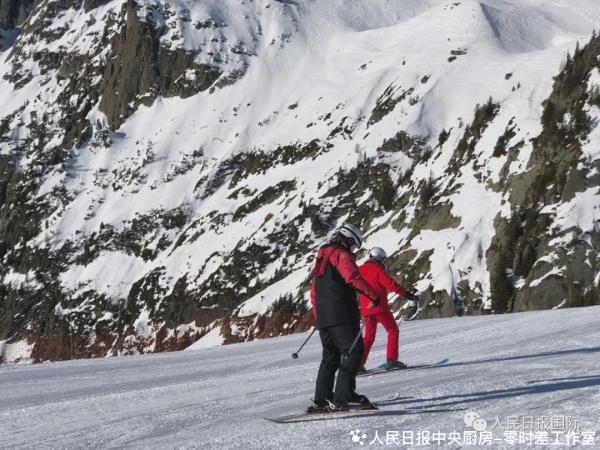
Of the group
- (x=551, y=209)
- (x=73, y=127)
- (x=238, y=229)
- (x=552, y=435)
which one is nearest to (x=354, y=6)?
(x=73, y=127)

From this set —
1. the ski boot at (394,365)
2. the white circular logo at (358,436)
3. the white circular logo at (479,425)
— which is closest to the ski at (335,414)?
the white circular logo at (358,436)

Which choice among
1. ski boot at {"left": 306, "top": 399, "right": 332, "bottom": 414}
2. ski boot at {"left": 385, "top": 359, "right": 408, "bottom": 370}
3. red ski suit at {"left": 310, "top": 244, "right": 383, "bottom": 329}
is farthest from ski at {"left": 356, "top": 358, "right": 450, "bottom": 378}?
red ski suit at {"left": 310, "top": 244, "right": 383, "bottom": 329}

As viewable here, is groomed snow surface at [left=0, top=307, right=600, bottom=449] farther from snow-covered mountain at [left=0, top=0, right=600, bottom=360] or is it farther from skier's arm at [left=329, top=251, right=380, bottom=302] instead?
snow-covered mountain at [left=0, top=0, right=600, bottom=360]

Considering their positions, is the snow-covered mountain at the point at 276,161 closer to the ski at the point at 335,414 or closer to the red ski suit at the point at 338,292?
the ski at the point at 335,414

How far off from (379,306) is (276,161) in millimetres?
52543

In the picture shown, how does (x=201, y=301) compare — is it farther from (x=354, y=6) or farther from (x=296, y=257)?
(x=354, y=6)

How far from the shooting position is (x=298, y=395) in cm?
868

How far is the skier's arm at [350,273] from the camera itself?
6324 mm

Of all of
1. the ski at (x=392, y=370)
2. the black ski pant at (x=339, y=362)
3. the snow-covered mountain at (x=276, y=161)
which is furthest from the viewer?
the snow-covered mountain at (x=276, y=161)

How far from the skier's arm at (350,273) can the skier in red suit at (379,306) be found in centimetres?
276

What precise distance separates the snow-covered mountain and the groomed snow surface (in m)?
15.4

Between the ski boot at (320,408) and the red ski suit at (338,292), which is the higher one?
the red ski suit at (338,292)

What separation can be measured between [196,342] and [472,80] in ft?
84.5

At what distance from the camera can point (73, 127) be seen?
87250 mm
